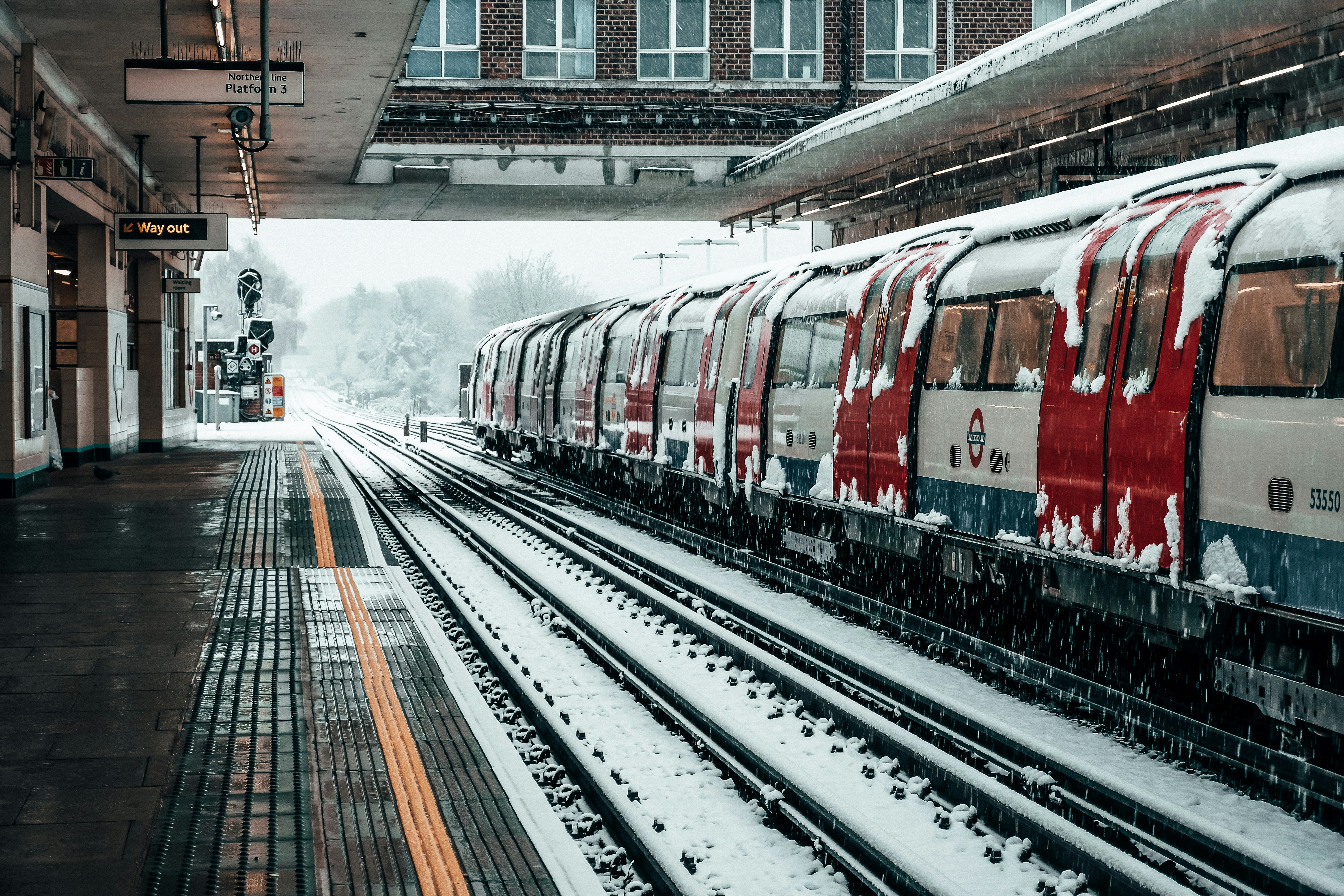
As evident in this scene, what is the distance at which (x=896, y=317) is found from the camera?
10.1 m

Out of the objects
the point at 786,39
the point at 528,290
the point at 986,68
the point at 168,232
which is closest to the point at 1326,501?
the point at 986,68

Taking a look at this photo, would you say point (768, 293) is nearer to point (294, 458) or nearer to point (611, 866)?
point (611, 866)

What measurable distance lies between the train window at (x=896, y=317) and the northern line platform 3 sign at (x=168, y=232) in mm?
12159

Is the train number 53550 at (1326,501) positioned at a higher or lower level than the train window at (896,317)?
lower

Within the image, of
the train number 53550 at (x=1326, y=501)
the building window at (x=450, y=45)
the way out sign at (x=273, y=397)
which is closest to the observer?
the train number 53550 at (x=1326, y=501)

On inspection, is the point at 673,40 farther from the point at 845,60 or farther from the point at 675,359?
the point at 675,359

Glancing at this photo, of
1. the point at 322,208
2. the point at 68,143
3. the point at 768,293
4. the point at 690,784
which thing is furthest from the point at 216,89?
the point at 322,208

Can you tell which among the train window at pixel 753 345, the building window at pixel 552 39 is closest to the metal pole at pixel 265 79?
the train window at pixel 753 345

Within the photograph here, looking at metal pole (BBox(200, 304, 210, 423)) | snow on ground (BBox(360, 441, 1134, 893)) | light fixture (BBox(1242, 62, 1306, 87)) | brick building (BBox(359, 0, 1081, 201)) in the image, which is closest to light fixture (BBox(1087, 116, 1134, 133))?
light fixture (BBox(1242, 62, 1306, 87))

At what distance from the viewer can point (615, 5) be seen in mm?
27234

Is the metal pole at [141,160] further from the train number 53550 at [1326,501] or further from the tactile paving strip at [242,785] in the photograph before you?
the train number 53550 at [1326,501]

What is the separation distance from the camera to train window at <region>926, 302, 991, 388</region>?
888 centimetres

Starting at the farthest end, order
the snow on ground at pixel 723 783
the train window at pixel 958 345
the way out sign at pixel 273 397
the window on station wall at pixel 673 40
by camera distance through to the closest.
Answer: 1. the way out sign at pixel 273 397
2. the window on station wall at pixel 673 40
3. the train window at pixel 958 345
4. the snow on ground at pixel 723 783

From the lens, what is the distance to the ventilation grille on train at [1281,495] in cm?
582
